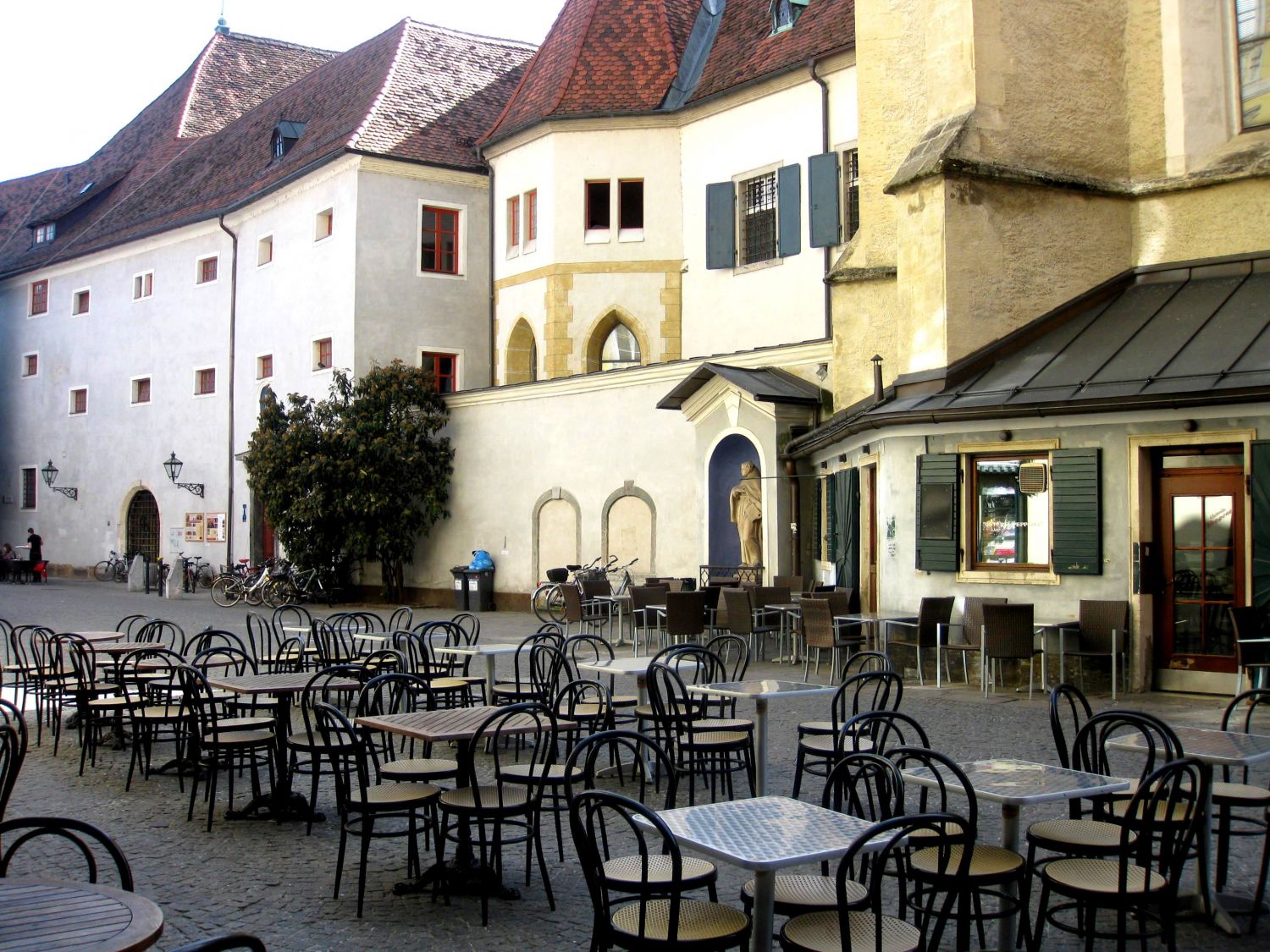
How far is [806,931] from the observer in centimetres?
424

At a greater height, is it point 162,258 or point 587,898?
point 162,258

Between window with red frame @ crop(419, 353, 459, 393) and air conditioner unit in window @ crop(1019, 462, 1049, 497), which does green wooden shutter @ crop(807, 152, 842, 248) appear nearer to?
window with red frame @ crop(419, 353, 459, 393)

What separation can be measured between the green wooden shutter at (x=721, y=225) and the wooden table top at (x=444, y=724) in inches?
753

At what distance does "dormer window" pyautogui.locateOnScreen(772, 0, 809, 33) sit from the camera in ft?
83.4

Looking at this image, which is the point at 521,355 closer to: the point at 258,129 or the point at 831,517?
the point at 258,129

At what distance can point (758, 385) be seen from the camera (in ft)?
64.2

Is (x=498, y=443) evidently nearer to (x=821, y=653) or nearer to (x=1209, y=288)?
(x=821, y=653)

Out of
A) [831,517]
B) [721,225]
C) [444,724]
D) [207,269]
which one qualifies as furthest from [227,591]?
[444,724]

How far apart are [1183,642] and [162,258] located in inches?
1198

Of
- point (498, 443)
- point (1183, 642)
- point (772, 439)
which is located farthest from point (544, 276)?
point (1183, 642)

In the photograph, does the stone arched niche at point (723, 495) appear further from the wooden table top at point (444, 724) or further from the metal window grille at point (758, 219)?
the wooden table top at point (444, 724)

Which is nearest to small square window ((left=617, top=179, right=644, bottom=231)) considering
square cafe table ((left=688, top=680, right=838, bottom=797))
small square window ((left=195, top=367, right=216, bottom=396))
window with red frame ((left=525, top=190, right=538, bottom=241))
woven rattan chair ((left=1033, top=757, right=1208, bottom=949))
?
window with red frame ((left=525, top=190, right=538, bottom=241))

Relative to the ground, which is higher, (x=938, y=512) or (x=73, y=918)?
(x=938, y=512)

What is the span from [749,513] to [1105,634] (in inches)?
295
